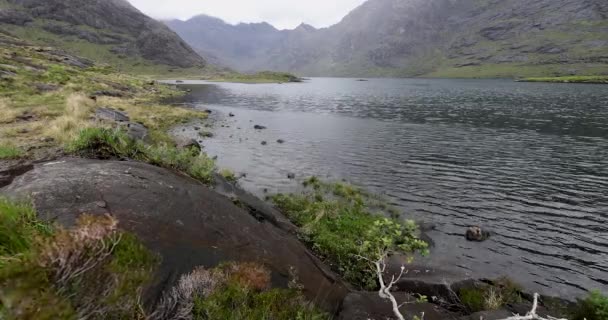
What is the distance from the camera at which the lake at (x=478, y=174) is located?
17.7m

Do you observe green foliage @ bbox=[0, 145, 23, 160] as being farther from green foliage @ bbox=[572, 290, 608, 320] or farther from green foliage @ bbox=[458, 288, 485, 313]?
green foliage @ bbox=[572, 290, 608, 320]

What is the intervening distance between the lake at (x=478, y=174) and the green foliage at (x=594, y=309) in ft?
10.5

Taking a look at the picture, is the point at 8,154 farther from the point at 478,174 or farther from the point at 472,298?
the point at 478,174

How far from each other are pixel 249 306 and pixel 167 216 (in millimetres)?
3891

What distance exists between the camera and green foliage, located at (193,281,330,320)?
6.18 m

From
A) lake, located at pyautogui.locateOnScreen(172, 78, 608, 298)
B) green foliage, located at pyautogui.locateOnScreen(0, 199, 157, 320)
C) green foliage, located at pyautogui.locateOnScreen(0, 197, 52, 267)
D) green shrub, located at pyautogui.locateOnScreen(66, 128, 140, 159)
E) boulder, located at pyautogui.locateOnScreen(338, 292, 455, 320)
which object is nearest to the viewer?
green foliage, located at pyautogui.locateOnScreen(0, 199, 157, 320)

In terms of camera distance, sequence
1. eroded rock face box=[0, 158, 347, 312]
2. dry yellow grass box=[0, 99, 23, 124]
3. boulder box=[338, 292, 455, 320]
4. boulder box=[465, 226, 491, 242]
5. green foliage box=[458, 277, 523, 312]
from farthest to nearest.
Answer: dry yellow grass box=[0, 99, 23, 124]
boulder box=[465, 226, 491, 242]
green foliage box=[458, 277, 523, 312]
boulder box=[338, 292, 455, 320]
eroded rock face box=[0, 158, 347, 312]

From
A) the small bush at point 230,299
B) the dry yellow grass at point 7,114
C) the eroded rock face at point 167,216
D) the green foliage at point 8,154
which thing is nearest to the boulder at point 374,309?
the eroded rock face at point 167,216

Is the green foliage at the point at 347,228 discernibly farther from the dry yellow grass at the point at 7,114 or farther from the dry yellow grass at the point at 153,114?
the dry yellow grass at the point at 153,114

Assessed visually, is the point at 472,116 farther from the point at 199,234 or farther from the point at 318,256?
the point at 199,234

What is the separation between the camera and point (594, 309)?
11.6 m

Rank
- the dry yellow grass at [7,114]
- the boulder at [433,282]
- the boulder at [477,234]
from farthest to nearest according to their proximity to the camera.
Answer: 1. the dry yellow grass at [7,114]
2. the boulder at [477,234]
3. the boulder at [433,282]

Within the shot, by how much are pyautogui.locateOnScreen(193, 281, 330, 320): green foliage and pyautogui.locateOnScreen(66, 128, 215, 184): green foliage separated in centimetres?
867

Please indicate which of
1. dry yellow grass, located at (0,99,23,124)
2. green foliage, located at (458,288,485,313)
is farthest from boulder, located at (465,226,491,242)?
dry yellow grass, located at (0,99,23,124)
